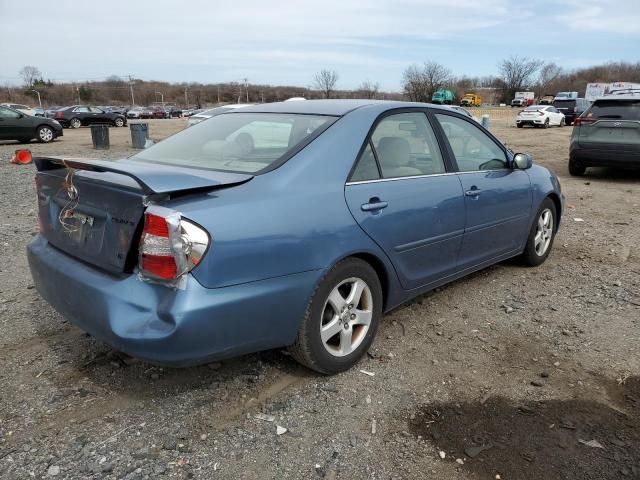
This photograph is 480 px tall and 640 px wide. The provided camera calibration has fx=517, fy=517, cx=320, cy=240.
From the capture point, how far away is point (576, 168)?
428 inches

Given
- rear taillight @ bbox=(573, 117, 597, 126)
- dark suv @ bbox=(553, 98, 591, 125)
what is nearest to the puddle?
rear taillight @ bbox=(573, 117, 597, 126)

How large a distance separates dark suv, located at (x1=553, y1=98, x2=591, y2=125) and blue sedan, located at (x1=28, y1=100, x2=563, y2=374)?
3419 centimetres

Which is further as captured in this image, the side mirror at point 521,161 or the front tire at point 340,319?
the side mirror at point 521,161

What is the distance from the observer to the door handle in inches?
117

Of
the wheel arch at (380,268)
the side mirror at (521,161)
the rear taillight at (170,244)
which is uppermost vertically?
the side mirror at (521,161)

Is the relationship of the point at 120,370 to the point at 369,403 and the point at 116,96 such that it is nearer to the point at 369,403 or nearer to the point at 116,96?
the point at 369,403

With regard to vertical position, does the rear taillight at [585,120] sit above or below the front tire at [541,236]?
above

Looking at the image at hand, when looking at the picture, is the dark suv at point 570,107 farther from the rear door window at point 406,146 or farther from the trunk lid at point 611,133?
the rear door window at point 406,146

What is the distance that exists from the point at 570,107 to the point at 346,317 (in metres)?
37.2

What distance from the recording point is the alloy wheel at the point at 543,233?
4961 millimetres

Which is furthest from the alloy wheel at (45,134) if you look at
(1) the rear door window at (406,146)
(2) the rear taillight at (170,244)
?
(2) the rear taillight at (170,244)

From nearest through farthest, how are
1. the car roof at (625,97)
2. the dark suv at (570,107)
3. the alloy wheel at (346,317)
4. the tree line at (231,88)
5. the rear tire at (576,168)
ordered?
the alloy wheel at (346,317), the car roof at (625,97), the rear tire at (576,168), the dark suv at (570,107), the tree line at (231,88)

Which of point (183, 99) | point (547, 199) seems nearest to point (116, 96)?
point (183, 99)

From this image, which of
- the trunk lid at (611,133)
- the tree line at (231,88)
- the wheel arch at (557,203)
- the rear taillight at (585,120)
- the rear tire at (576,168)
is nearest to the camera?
the wheel arch at (557,203)
